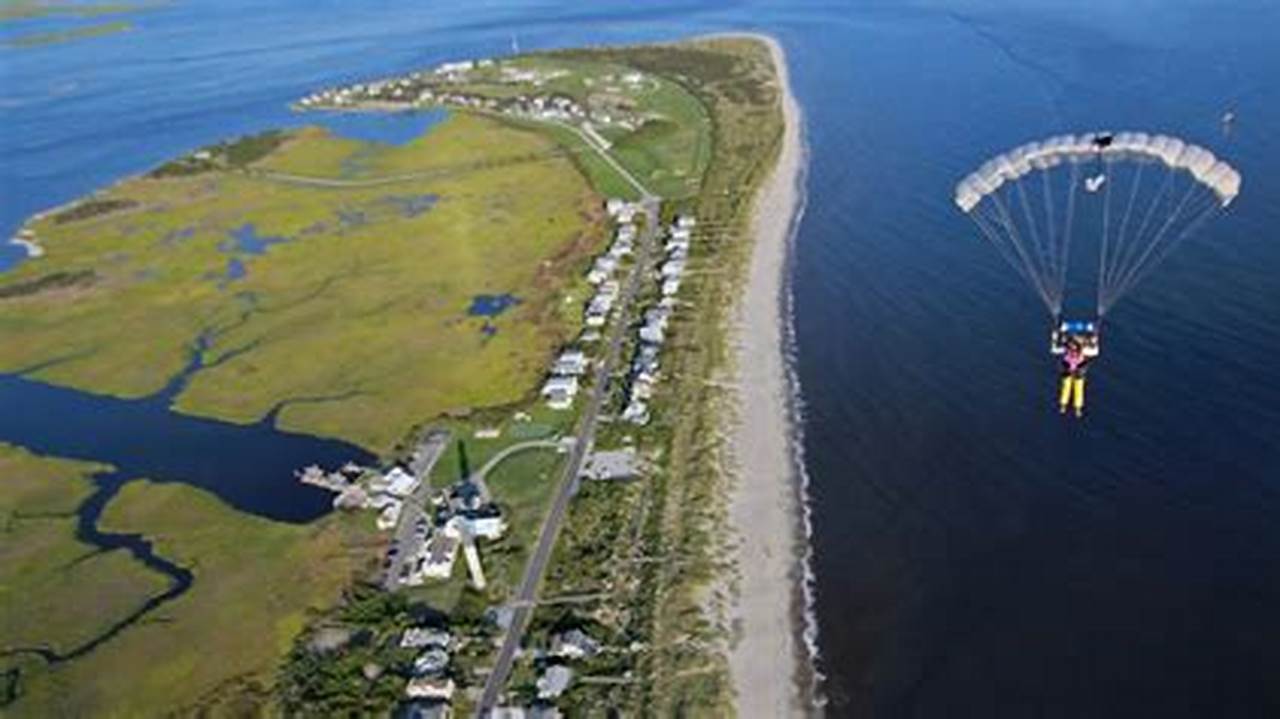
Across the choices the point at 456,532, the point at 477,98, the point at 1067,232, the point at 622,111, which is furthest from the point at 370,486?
the point at 477,98

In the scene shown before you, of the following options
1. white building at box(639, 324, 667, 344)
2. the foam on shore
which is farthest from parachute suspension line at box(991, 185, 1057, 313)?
white building at box(639, 324, 667, 344)

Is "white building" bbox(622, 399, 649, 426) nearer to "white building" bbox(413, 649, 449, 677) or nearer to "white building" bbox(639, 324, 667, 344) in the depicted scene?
"white building" bbox(639, 324, 667, 344)

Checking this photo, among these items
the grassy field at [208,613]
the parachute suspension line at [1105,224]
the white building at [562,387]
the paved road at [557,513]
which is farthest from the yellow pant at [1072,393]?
the grassy field at [208,613]

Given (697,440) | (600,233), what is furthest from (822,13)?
(697,440)

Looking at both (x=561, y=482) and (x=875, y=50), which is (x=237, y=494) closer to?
(x=561, y=482)

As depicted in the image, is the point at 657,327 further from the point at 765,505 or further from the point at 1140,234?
the point at 1140,234

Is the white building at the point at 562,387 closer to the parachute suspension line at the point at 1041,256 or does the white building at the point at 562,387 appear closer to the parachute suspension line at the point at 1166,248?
the parachute suspension line at the point at 1041,256
